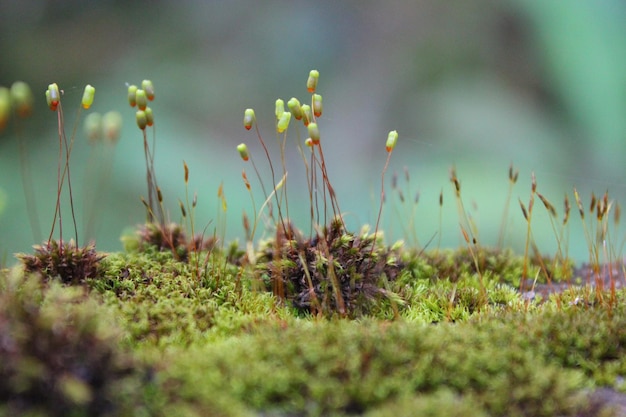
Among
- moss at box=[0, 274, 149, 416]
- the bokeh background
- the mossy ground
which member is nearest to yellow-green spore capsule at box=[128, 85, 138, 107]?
the mossy ground

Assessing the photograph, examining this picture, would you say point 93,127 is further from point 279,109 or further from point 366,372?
point 366,372

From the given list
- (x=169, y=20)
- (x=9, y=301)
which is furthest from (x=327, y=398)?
(x=169, y=20)

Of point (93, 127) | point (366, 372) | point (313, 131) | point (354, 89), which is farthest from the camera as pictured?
point (354, 89)

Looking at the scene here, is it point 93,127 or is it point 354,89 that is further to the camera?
point 354,89

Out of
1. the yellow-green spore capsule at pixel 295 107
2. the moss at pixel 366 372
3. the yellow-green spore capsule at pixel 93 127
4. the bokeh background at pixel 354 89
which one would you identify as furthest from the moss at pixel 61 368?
the bokeh background at pixel 354 89

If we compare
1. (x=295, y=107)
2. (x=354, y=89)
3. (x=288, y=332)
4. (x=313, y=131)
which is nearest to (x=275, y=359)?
(x=288, y=332)

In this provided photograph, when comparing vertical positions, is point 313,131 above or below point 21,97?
below
